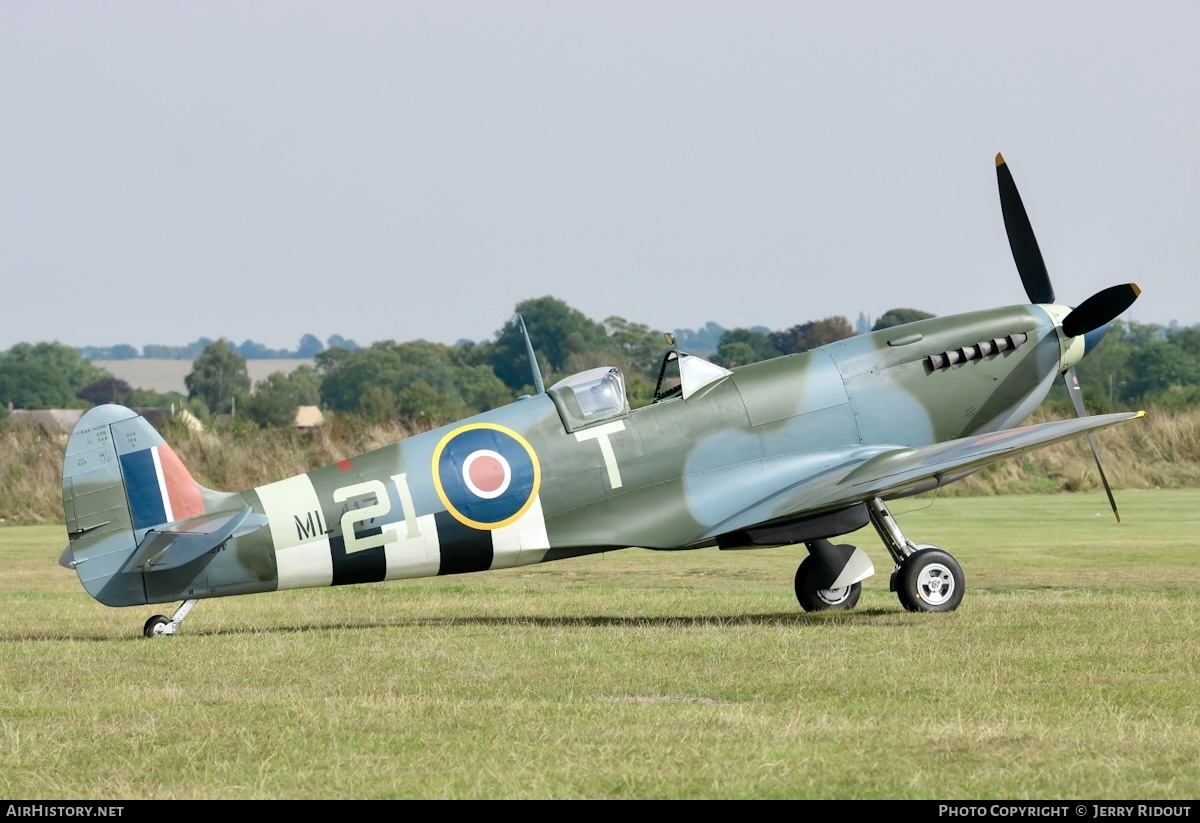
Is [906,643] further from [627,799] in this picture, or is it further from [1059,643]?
[627,799]

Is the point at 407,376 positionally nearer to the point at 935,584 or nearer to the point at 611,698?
the point at 935,584

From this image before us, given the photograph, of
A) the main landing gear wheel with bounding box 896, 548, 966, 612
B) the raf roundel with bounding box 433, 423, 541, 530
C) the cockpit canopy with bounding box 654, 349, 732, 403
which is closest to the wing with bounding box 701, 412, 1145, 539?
the main landing gear wheel with bounding box 896, 548, 966, 612

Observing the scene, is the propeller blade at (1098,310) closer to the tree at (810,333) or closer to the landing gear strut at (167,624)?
the landing gear strut at (167,624)

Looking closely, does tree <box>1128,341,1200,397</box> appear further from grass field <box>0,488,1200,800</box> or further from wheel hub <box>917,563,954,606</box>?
wheel hub <box>917,563,954,606</box>

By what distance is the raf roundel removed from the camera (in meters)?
11.2

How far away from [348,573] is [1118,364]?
207 feet

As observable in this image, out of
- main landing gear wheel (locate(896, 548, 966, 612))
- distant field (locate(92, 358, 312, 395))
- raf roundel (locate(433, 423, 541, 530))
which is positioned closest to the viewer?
raf roundel (locate(433, 423, 541, 530))

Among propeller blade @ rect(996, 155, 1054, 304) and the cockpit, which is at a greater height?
propeller blade @ rect(996, 155, 1054, 304)

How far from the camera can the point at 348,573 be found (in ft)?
36.2

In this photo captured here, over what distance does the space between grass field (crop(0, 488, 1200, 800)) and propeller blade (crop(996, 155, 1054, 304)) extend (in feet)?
→ 8.81

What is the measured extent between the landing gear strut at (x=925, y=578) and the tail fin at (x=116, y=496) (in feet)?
16.3

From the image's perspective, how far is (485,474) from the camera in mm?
11312

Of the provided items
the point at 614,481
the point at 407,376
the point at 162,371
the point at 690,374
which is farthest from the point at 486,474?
the point at 162,371

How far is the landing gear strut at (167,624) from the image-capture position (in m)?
11.1
